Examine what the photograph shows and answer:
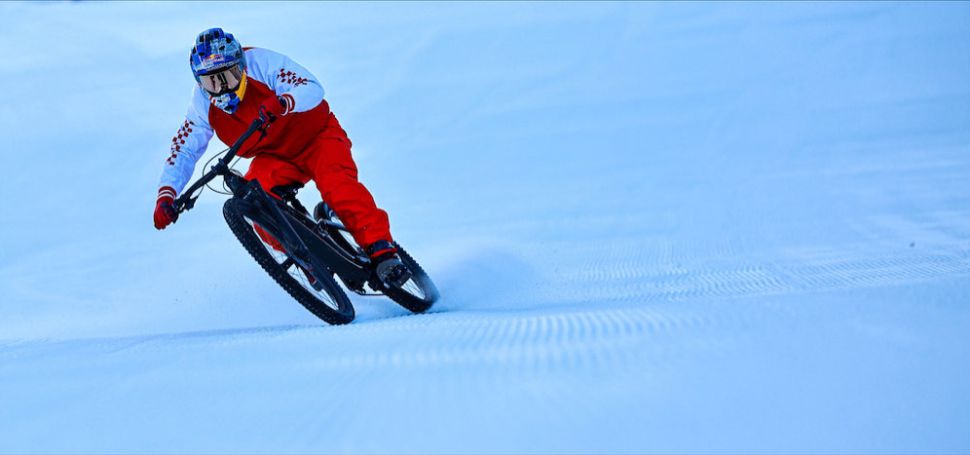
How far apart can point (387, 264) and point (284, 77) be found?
1.01m

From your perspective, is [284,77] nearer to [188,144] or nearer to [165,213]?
[188,144]

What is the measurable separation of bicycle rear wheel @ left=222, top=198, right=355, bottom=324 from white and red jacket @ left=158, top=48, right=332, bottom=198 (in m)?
0.41

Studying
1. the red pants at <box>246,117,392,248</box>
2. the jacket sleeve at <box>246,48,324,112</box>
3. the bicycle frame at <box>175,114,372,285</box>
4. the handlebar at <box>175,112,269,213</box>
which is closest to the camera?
the handlebar at <box>175,112,269,213</box>

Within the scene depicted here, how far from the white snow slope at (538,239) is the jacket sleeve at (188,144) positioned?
75 cm

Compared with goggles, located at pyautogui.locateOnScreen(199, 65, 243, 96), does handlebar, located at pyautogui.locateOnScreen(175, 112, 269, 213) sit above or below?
below

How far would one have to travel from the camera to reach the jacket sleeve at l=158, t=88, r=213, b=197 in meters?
4.35

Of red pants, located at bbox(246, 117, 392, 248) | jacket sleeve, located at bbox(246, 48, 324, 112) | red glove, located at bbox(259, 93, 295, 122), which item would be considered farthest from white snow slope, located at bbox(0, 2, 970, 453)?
jacket sleeve, located at bbox(246, 48, 324, 112)

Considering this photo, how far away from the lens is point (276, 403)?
2141 mm

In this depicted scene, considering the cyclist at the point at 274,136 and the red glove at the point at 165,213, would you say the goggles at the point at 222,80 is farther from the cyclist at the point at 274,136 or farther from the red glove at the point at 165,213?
the red glove at the point at 165,213

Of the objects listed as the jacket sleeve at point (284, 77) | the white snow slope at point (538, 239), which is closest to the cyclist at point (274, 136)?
the jacket sleeve at point (284, 77)

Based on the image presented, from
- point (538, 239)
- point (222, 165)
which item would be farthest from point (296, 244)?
point (538, 239)

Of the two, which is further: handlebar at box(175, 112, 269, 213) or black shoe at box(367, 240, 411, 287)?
black shoe at box(367, 240, 411, 287)

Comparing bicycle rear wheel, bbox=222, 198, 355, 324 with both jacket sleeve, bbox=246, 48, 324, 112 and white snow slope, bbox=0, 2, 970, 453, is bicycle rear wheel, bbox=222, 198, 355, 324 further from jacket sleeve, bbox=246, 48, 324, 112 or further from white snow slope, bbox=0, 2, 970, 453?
jacket sleeve, bbox=246, 48, 324, 112

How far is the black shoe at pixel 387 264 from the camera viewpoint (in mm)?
4270
